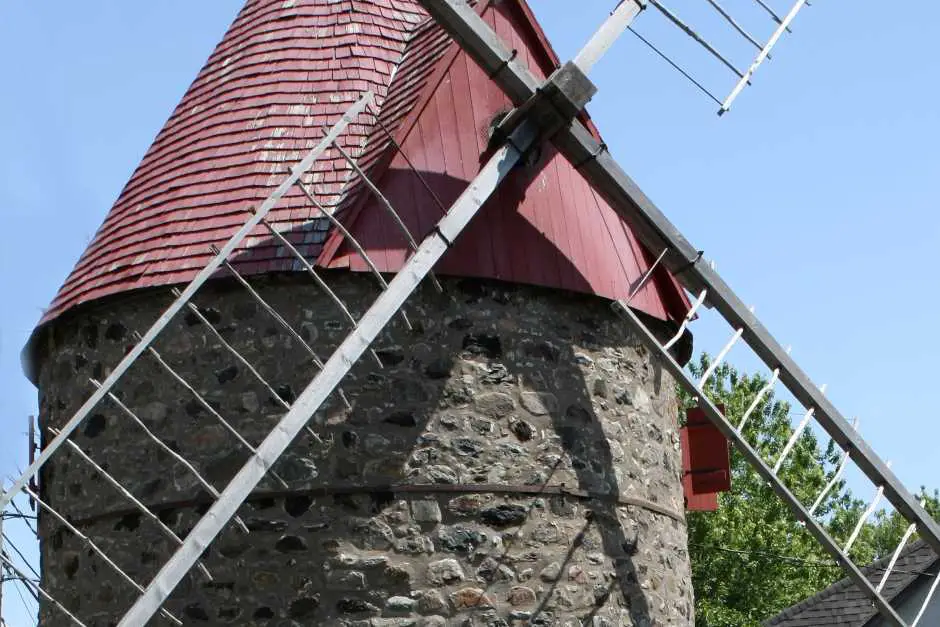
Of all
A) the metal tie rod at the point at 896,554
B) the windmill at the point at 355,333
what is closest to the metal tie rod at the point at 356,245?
the windmill at the point at 355,333

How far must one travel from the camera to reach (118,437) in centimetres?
834

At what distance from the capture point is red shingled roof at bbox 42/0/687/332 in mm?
8477

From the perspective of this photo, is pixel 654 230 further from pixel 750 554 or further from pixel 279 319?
pixel 750 554

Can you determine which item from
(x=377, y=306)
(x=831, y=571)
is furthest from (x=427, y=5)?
(x=831, y=571)

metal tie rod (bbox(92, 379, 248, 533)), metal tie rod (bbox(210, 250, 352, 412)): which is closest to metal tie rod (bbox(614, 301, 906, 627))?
metal tie rod (bbox(210, 250, 352, 412))

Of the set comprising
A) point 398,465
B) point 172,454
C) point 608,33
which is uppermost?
point 608,33

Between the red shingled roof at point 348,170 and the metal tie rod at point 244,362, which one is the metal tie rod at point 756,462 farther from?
the metal tie rod at point 244,362

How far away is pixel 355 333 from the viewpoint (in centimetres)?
758

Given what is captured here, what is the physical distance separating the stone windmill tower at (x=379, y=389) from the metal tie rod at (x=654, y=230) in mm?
344

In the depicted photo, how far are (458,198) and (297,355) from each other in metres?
1.28

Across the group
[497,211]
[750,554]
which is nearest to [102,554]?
[497,211]

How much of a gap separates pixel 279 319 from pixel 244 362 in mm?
295

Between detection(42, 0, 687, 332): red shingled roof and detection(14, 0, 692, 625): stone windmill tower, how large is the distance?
0.07 ft

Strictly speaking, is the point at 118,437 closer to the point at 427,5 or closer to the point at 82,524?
the point at 82,524
